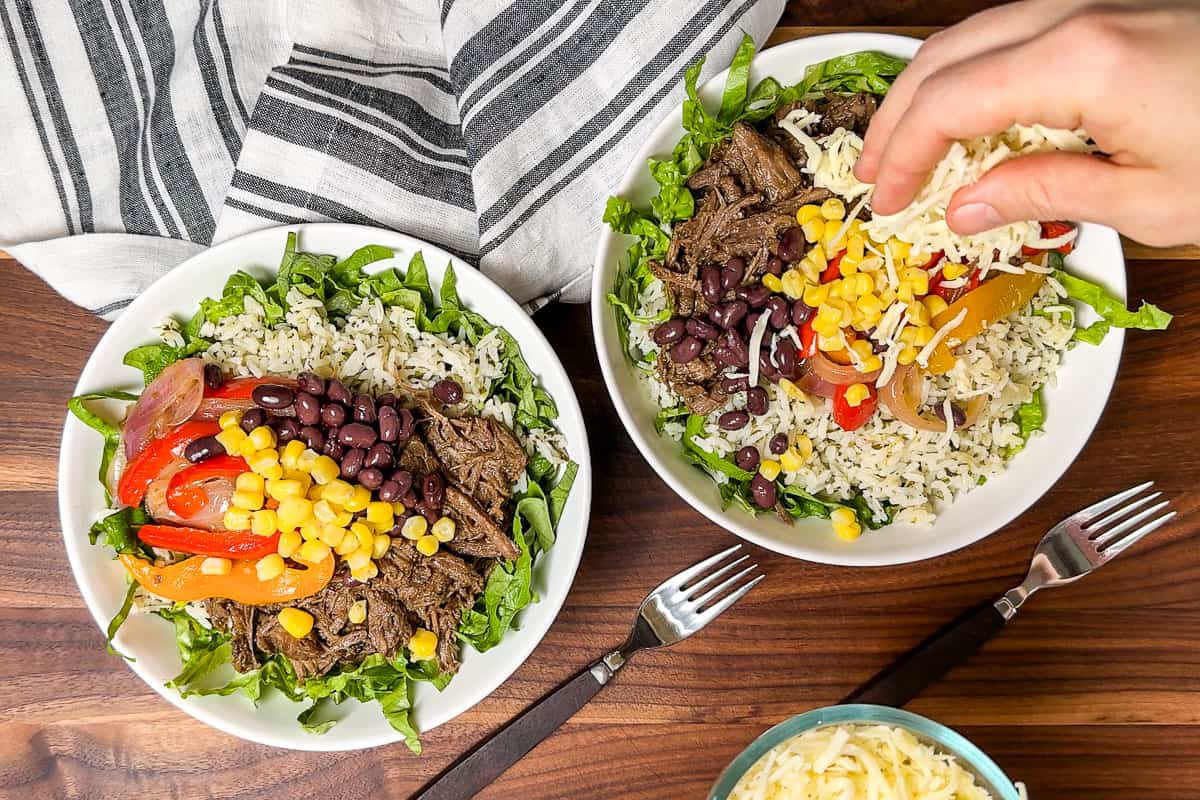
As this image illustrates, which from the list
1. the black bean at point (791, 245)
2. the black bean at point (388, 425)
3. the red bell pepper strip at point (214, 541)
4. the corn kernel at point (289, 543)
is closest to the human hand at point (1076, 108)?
the black bean at point (791, 245)

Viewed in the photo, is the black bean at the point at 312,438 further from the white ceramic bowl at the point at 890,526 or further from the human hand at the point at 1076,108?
the human hand at the point at 1076,108

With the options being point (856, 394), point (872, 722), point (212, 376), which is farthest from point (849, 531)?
point (212, 376)

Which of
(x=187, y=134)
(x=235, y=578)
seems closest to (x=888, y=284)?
(x=235, y=578)

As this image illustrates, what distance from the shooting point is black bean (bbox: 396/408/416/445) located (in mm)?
2621

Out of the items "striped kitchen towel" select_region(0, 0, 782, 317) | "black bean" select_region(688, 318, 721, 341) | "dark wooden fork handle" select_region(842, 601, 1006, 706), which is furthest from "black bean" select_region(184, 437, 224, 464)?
"dark wooden fork handle" select_region(842, 601, 1006, 706)

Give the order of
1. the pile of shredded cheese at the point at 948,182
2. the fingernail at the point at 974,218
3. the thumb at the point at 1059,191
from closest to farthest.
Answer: the thumb at the point at 1059,191
the fingernail at the point at 974,218
the pile of shredded cheese at the point at 948,182

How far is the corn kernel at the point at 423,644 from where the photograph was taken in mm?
2676

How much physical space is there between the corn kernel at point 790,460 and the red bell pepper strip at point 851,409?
15 cm

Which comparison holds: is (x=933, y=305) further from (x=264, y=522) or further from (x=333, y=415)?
(x=264, y=522)

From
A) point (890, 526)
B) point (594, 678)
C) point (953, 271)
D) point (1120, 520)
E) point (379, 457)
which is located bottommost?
point (594, 678)

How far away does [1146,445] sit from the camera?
3.10 metres

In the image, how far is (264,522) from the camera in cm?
246

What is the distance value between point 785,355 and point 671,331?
0.31m

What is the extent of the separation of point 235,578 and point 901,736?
1.75m
